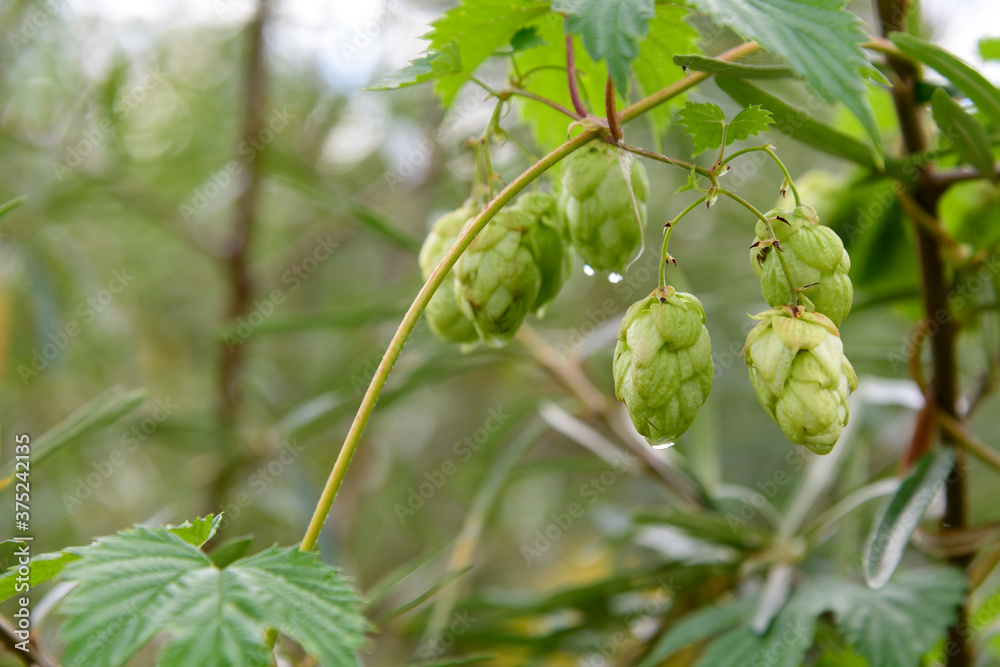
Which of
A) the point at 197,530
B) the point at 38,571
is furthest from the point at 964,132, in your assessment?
the point at 38,571

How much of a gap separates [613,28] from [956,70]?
381 mm

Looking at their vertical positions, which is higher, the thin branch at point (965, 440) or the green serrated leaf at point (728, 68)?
the green serrated leaf at point (728, 68)

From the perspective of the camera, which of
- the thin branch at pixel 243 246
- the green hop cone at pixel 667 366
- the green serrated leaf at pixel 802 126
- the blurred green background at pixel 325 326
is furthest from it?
the thin branch at pixel 243 246

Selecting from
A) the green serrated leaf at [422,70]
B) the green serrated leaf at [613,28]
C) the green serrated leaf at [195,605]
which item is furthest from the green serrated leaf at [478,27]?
the green serrated leaf at [195,605]

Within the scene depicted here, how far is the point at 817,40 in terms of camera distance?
56cm

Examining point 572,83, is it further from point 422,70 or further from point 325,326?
point 325,326

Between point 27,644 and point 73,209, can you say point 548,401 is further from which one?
point 73,209

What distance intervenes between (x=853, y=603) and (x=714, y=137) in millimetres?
602

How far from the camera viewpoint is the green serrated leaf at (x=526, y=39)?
68 centimetres

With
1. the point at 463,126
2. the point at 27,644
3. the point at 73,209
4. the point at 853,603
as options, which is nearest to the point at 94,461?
the point at 73,209

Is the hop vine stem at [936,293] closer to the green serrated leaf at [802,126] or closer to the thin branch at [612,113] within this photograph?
the green serrated leaf at [802,126]

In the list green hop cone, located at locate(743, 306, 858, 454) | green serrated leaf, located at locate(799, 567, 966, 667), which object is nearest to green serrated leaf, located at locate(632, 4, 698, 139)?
green hop cone, located at locate(743, 306, 858, 454)

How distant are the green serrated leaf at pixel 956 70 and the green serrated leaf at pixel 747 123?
164 mm

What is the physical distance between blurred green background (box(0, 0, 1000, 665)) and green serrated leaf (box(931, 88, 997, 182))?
22cm
